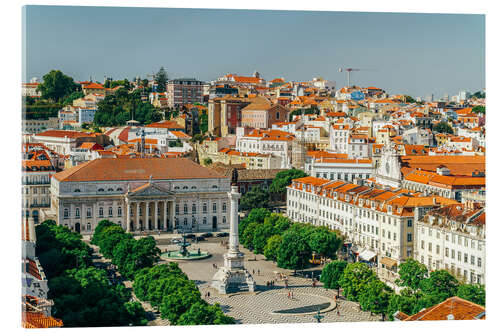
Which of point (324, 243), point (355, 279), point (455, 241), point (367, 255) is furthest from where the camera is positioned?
point (367, 255)

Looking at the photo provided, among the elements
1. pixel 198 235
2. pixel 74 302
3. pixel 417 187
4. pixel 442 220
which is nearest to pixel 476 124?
pixel 417 187

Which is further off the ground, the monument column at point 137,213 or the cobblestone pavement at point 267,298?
the monument column at point 137,213

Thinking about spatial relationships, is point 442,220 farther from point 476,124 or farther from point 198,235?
point 476,124

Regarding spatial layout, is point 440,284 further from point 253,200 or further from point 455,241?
point 253,200

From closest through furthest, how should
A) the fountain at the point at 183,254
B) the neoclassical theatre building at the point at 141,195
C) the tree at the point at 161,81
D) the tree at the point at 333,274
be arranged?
the tree at the point at 333,274, the fountain at the point at 183,254, the neoclassical theatre building at the point at 141,195, the tree at the point at 161,81

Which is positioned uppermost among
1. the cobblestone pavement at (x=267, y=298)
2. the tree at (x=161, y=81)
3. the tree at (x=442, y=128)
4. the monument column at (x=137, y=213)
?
the tree at (x=161, y=81)

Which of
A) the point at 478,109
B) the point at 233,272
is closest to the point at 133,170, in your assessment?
the point at 233,272

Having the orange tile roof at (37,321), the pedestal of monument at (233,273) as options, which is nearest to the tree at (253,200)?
the pedestal of monument at (233,273)

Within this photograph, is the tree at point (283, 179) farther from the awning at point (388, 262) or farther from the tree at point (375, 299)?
the tree at point (375, 299)
